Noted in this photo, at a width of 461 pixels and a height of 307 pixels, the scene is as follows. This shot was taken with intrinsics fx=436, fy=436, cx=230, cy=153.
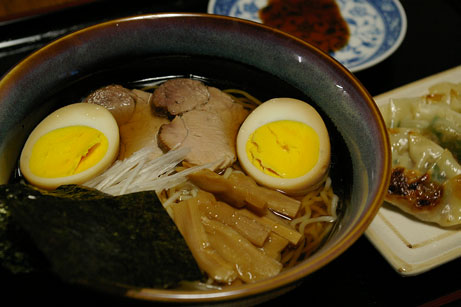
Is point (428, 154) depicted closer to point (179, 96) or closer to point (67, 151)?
point (179, 96)

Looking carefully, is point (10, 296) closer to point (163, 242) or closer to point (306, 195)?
point (163, 242)

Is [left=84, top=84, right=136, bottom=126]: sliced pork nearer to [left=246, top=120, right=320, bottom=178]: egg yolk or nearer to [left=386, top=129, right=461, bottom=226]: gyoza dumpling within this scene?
[left=246, top=120, right=320, bottom=178]: egg yolk

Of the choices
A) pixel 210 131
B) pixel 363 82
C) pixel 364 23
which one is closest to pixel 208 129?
pixel 210 131

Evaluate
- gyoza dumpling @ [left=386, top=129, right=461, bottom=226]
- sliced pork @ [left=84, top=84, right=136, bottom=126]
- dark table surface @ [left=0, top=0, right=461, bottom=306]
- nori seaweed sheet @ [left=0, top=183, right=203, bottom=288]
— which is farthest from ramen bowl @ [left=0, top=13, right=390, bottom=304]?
nori seaweed sheet @ [left=0, top=183, right=203, bottom=288]

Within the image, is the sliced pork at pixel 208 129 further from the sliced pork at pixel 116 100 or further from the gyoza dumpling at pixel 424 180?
the gyoza dumpling at pixel 424 180

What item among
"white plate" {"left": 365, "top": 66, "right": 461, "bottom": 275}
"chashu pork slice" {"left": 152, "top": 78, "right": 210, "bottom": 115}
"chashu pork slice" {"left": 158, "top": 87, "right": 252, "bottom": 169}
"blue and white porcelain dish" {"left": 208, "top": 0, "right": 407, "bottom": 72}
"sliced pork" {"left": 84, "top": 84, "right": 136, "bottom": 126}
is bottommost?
"white plate" {"left": 365, "top": 66, "right": 461, "bottom": 275}

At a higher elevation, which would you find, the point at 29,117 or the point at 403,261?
the point at 29,117

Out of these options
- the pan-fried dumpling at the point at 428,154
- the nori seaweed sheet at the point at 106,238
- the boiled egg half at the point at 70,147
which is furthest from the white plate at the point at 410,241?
the boiled egg half at the point at 70,147

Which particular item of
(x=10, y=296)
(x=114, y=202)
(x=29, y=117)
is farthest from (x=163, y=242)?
(x=29, y=117)
